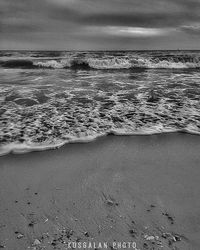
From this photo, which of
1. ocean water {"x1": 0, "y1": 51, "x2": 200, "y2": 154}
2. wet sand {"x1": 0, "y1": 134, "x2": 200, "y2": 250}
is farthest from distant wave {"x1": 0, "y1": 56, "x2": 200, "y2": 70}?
wet sand {"x1": 0, "y1": 134, "x2": 200, "y2": 250}

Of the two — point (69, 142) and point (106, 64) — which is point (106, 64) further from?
point (69, 142)

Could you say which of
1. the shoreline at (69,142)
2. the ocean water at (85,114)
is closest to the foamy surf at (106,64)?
the ocean water at (85,114)

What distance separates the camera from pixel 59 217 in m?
2.45

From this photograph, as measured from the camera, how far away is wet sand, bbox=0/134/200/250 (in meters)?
2.21

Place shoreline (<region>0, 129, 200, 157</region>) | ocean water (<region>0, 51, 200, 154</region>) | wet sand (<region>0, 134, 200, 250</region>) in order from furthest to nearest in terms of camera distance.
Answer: ocean water (<region>0, 51, 200, 154</region>) → shoreline (<region>0, 129, 200, 157</region>) → wet sand (<region>0, 134, 200, 250</region>)

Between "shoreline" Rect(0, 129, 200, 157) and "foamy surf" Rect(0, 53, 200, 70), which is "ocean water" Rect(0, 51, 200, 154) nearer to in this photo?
"shoreline" Rect(0, 129, 200, 157)

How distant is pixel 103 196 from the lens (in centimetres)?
281

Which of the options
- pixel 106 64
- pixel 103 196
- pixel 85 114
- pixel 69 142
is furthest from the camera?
pixel 106 64

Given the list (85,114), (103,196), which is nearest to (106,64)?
(85,114)

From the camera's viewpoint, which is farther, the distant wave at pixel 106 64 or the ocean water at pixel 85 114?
the distant wave at pixel 106 64

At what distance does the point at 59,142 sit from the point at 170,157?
72.6 inches

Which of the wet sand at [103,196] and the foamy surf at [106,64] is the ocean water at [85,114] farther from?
the foamy surf at [106,64]

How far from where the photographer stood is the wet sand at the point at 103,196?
2.21 metres

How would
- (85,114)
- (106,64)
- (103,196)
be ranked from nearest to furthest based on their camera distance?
1. (103,196)
2. (85,114)
3. (106,64)
